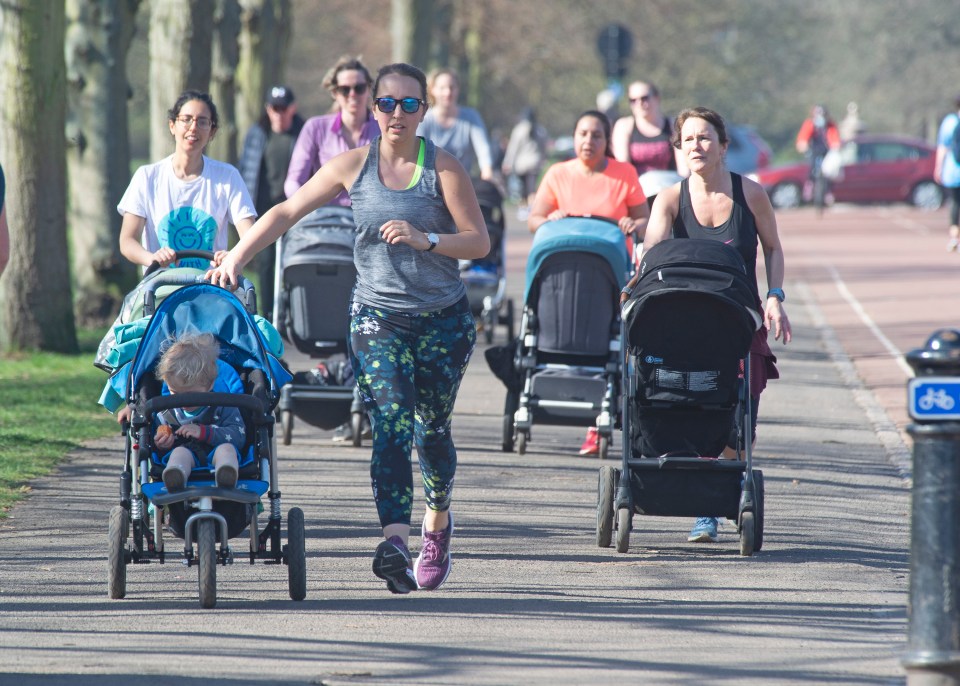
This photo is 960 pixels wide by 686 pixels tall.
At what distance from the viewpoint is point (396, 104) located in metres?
6.52

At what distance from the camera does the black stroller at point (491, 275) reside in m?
14.6

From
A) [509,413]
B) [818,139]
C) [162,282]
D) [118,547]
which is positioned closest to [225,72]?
[509,413]

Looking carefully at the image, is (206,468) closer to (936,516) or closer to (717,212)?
(717,212)

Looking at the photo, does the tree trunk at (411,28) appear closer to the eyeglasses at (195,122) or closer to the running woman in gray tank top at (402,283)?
the eyeglasses at (195,122)

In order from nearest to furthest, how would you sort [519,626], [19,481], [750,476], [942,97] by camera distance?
[519,626] < [750,476] < [19,481] < [942,97]

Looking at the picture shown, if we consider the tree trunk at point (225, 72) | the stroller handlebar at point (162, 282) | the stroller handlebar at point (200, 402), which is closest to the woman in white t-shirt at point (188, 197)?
the stroller handlebar at point (162, 282)

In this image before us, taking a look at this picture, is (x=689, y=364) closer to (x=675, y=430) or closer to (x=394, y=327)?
(x=675, y=430)

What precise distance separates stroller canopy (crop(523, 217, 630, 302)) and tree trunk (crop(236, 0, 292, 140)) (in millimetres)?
14738

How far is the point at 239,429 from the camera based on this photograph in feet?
21.5

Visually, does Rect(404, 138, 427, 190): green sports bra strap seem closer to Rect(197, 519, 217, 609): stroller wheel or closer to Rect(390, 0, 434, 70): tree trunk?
Rect(197, 519, 217, 609): stroller wheel

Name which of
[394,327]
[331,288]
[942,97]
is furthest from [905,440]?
[942,97]

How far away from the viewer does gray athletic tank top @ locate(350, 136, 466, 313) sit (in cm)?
651

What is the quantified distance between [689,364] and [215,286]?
2.08m

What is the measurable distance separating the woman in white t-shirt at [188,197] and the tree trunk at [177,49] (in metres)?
8.36
